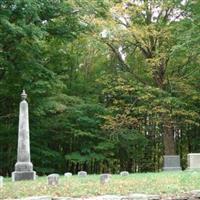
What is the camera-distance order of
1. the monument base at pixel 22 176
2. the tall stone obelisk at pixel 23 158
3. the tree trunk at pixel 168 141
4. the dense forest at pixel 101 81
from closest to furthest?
the monument base at pixel 22 176
the tall stone obelisk at pixel 23 158
the dense forest at pixel 101 81
the tree trunk at pixel 168 141

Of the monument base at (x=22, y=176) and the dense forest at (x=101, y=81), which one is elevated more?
the dense forest at (x=101, y=81)

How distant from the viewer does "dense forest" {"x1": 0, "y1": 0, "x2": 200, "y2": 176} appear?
813 inches

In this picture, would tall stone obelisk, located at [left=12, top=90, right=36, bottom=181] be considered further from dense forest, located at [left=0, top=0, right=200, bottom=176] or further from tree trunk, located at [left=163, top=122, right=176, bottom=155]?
tree trunk, located at [left=163, top=122, right=176, bottom=155]

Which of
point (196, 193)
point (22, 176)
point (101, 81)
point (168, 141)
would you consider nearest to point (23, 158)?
point (22, 176)

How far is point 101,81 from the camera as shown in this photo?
2655 centimetres

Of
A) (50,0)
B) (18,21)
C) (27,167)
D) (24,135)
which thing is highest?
(50,0)

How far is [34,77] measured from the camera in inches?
794

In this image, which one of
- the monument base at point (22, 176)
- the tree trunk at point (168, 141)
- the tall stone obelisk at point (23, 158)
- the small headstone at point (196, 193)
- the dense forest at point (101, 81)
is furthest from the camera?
the tree trunk at point (168, 141)

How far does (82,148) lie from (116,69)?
→ 5476mm

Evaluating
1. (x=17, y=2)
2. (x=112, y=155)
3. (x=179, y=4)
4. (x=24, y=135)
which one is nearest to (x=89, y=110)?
(x=112, y=155)

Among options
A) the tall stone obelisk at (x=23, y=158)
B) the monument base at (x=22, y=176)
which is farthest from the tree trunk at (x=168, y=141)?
the monument base at (x=22, y=176)

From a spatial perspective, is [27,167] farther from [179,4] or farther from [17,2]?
[179,4]

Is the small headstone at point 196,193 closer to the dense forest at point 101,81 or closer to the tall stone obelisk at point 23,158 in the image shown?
the tall stone obelisk at point 23,158

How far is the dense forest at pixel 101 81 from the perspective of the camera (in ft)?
67.8
